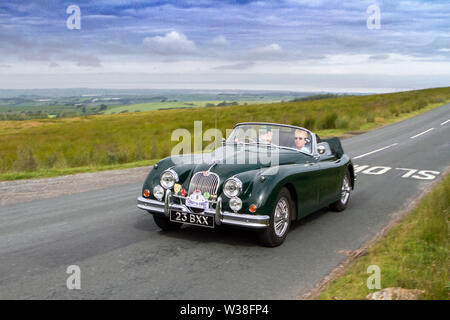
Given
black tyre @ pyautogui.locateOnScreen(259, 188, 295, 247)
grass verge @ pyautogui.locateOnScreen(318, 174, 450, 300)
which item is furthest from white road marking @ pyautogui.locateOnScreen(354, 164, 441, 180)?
black tyre @ pyautogui.locateOnScreen(259, 188, 295, 247)

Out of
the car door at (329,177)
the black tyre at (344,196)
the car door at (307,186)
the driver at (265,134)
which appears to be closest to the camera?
the car door at (307,186)

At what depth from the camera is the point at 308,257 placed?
5688mm

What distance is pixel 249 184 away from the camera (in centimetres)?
581

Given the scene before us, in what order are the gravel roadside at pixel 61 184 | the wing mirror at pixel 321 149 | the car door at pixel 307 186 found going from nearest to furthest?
the car door at pixel 307 186 → the wing mirror at pixel 321 149 → the gravel roadside at pixel 61 184

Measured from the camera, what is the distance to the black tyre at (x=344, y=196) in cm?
825

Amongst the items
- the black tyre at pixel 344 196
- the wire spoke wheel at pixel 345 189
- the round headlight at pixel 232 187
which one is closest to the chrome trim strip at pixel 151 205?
the round headlight at pixel 232 187

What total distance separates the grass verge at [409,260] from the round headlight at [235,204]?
1.51m

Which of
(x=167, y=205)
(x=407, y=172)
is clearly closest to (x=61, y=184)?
(x=167, y=205)

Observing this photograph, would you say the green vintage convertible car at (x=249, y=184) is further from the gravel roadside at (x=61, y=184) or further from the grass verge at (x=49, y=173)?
the grass verge at (x=49, y=173)

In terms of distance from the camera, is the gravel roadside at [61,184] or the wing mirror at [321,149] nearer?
the wing mirror at [321,149]

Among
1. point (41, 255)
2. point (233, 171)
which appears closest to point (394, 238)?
point (233, 171)

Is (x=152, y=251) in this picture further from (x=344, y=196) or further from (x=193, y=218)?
(x=344, y=196)

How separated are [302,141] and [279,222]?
1.99 meters
